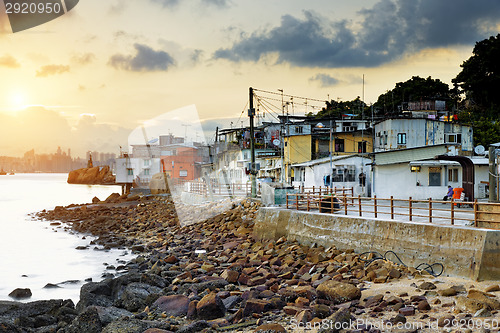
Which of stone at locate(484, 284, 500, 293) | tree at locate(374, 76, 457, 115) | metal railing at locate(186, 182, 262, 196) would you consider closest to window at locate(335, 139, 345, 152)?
metal railing at locate(186, 182, 262, 196)

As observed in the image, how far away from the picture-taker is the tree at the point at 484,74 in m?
50.2

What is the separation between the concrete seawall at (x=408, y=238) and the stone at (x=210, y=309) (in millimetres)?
6763

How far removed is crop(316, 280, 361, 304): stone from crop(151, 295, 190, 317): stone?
3.78 metres

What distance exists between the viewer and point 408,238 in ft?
48.5

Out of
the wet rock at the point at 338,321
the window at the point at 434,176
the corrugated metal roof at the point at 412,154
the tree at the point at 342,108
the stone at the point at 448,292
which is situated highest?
the tree at the point at 342,108

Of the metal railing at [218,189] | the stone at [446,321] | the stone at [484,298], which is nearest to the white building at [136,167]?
the metal railing at [218,189]

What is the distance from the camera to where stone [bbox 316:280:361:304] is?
38.1 ft

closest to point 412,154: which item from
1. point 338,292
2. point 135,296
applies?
point 338,292

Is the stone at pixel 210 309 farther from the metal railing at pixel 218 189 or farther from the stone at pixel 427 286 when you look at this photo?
the metal railing at pixel 218 189

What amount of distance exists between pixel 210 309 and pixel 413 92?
2506 inches

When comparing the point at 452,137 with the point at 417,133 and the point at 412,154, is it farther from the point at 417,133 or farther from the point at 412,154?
the point at 412,154

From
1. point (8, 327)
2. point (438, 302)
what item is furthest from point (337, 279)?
point (8, 327)

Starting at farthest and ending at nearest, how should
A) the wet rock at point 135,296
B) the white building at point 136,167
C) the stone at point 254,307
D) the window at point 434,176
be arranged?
the white building at point 136,167, the window at point 434,176, the wet rock at point 135,296, the stone at point 254,307

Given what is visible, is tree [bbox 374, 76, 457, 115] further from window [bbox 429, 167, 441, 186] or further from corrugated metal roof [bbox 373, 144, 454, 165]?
corrugated metal roof [bbox 373, 144, 454, 165]
